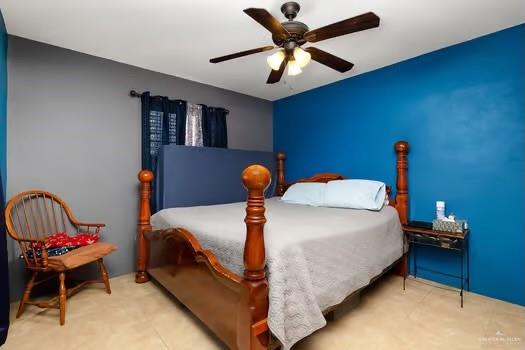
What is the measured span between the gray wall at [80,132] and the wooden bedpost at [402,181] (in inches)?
101

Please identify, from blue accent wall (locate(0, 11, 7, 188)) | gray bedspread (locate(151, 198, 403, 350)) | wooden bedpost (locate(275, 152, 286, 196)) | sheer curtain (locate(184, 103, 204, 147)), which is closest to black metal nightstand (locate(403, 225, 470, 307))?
gray bedspread (locate(151, 198, 403, 350))

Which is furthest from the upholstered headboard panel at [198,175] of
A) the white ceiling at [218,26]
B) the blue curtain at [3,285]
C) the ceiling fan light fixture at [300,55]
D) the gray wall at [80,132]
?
the ceiling fan light fixture at [300,55]

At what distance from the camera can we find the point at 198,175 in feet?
10.3

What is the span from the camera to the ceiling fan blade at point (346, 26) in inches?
60.6

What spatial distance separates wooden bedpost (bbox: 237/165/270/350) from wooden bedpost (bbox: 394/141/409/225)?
77.9 inches

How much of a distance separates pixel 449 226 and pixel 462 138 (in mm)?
823

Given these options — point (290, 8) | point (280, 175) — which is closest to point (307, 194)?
point (280, 175)

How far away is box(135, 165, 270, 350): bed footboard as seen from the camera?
4.11 ft

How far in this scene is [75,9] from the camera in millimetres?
1932

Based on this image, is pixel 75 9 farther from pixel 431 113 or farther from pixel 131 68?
pixel 431 113

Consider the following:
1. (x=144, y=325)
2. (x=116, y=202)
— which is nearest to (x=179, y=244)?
(x=144, y=325)

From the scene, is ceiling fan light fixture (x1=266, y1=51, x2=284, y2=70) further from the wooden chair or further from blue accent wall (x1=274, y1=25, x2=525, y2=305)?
the wooden chair

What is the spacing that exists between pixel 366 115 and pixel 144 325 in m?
2.96

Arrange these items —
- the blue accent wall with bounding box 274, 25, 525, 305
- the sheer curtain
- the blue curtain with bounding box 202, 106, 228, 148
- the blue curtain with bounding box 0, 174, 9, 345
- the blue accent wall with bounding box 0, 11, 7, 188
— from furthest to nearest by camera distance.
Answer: the blue curtain with bounding box 202, 106, 228, 148, the sheer curtain, the blue accent wall with bounding box 274, 25, 525, 305, the blue accent wall with bounding box 0, 11, 7, 188, the blue curtain with bounding box 0, 174, 9, 345
